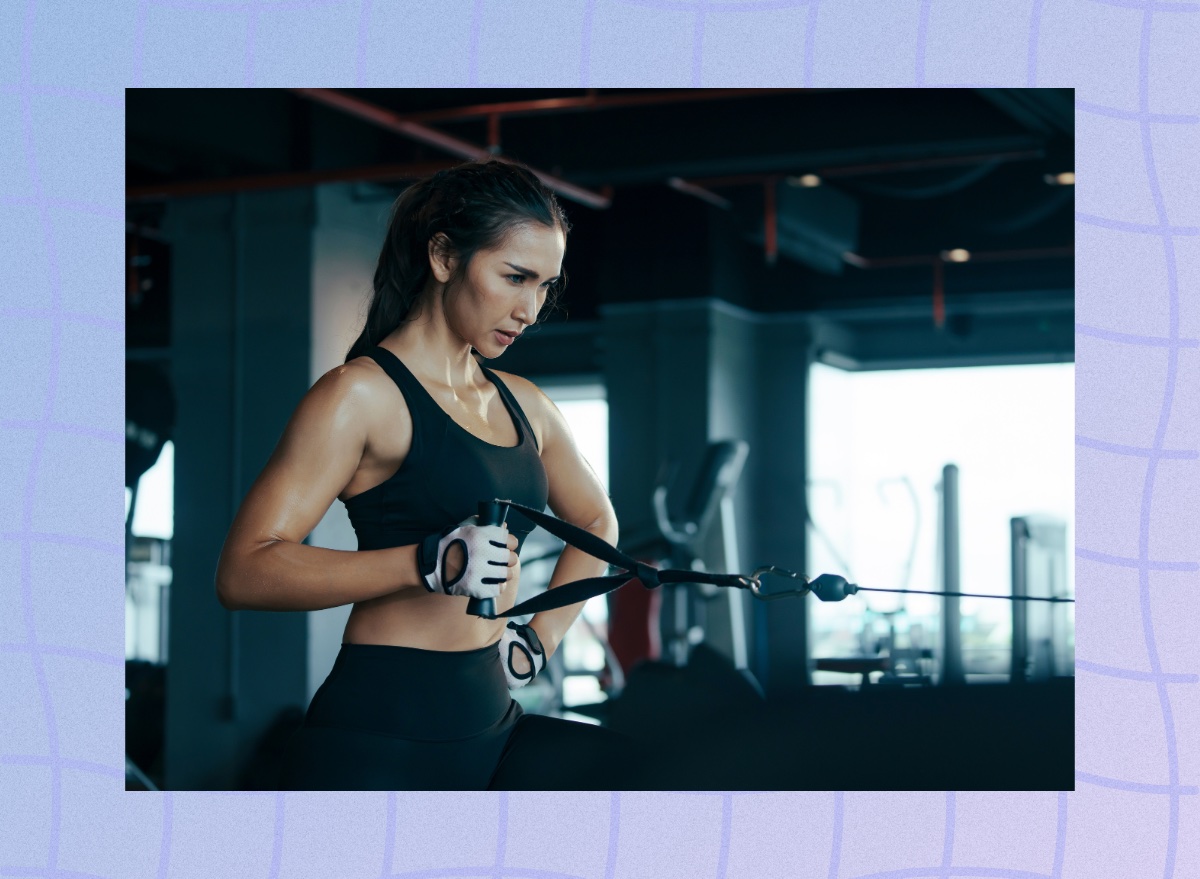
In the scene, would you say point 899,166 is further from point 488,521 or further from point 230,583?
point 230,583

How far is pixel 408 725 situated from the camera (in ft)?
5.79

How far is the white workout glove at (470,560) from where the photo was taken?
160cm

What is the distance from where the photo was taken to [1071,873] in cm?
205

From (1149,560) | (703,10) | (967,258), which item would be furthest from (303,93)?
(967,258)

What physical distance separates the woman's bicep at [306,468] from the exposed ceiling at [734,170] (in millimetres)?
1292

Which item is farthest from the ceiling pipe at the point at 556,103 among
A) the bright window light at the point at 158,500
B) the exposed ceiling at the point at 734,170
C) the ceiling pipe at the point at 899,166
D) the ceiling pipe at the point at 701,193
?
the bright window light at the point at 158,500

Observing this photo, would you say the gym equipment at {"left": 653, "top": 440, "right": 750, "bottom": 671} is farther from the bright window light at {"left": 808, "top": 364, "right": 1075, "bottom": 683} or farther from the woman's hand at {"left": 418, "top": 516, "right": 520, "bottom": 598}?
the woman's hand at {"left": 418, "top": 516, "right": 520, "bottom": 598}

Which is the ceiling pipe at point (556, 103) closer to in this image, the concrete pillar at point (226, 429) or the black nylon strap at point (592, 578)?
the concrete pillar at point (226, 429)

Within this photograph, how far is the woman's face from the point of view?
1.77 m

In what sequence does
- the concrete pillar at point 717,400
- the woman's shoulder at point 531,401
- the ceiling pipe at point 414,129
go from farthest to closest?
1. the concrete pillar at point 717,400
2. the ceiling pipe at point 414,129
3. the woman's shoulder at point 531,401

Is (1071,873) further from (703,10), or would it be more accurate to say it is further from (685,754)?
(703,10)

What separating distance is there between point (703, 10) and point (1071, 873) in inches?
60.8

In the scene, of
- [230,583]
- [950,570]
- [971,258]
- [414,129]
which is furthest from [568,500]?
[971,258]

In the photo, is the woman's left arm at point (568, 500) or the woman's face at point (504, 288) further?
the woman's left arm at point (568, 500)
